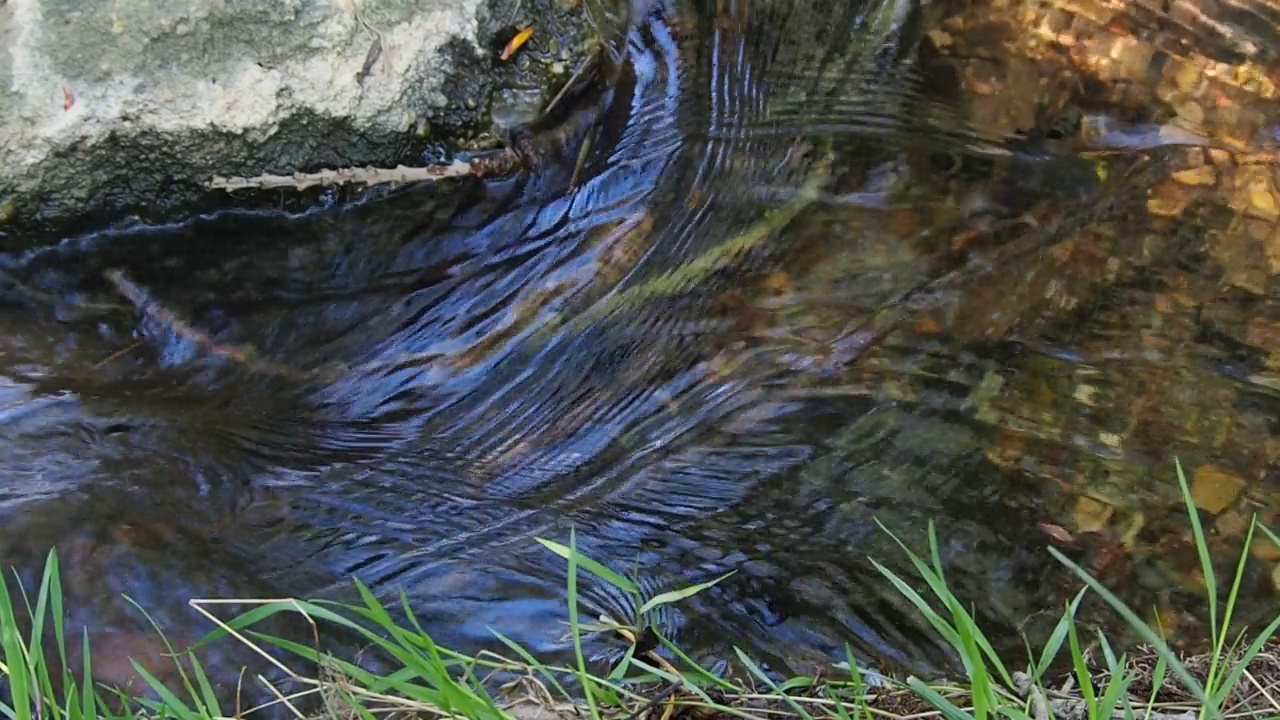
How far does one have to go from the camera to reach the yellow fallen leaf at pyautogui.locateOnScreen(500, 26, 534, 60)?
249 cm

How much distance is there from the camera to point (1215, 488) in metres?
2.07

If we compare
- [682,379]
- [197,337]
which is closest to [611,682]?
[682,379]

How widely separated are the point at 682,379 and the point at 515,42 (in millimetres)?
1124

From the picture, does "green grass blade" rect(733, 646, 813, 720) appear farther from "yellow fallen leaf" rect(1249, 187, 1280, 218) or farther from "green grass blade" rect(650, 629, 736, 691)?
"yellow fallen leaf" rect(1249, 187, 1280, 218)

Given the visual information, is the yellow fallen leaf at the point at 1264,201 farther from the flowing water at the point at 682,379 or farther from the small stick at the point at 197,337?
the small stick at the point at 197,337

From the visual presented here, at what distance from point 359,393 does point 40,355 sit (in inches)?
30.0

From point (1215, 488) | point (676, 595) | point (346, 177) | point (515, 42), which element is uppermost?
point (515, 42)

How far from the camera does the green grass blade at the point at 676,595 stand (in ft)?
5.57

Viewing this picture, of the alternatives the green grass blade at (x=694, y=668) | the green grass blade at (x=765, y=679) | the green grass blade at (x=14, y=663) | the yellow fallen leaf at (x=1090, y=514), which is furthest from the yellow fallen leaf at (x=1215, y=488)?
the green grass blade at (x=14, y=663)

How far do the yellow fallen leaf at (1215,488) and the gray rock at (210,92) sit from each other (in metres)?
2.09

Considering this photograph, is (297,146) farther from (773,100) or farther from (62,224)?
(773,100)

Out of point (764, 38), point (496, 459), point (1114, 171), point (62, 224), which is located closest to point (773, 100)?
point (764, 38)

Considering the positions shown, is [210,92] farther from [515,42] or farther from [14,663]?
[14,663]

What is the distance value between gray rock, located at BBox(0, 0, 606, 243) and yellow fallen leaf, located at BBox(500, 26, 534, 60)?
45mm
